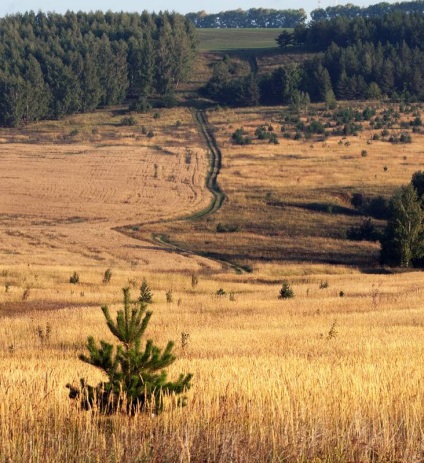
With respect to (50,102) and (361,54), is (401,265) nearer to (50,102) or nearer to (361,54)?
(50,102)

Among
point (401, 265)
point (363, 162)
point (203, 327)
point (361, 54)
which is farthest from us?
point (361, 54)

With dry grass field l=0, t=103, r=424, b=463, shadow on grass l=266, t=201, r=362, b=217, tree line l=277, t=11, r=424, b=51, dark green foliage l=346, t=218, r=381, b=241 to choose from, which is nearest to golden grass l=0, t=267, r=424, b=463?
dry grass field l=0, t=103, r=424, b=463

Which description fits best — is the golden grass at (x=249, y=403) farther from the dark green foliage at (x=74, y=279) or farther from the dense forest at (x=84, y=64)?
the dense forest at (x=84, y=64)

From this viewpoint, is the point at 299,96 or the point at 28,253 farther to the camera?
the point at 299,96

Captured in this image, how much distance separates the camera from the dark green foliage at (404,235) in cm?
5225

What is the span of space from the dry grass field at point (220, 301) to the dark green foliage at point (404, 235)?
184cm

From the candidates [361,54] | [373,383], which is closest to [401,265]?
[373,383]

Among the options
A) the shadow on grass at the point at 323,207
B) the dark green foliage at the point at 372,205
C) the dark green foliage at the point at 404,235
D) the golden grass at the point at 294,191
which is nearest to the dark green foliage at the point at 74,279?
the golden grass at the point at 294,191

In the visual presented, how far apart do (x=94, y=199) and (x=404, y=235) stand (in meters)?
35.9

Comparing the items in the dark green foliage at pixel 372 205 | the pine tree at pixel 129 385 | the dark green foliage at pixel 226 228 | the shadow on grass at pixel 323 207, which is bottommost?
the dark green foliage at pixel 226 228

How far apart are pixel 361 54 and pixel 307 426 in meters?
140

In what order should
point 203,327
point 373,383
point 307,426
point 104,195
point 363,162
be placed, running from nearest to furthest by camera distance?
point 307,426
point 373,383
point 203,327
point 104,195
point 363,162

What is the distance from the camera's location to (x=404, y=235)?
172 ft

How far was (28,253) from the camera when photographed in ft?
178
